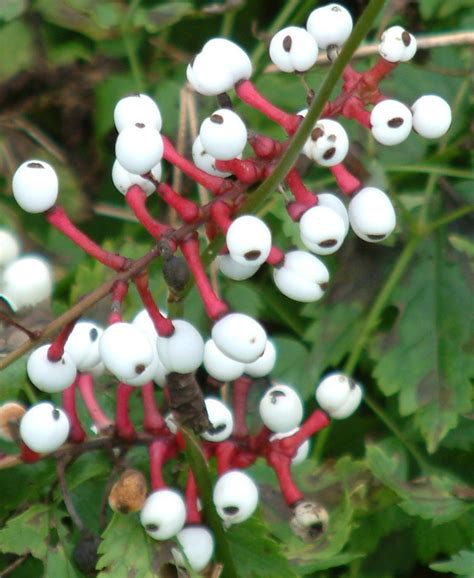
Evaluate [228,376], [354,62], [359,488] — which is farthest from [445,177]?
[228,376]

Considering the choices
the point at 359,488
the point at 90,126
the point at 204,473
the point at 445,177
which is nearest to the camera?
the point at 204,473

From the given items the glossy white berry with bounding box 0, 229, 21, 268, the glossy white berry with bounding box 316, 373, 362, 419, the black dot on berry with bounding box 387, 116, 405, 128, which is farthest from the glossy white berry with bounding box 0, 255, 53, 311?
the black dot on berry with bounding box 387, 116, 405, 128

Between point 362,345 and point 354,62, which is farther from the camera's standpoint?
point 354,62

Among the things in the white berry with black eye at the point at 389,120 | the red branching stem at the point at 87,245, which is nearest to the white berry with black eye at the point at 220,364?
the red branching stem at the point at 87,245

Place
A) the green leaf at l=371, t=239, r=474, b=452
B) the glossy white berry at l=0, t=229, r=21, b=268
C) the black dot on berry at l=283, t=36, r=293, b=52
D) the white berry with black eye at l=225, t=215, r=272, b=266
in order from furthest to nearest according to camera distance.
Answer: the green leaf at l=371, t=239, r=474, b=452 < the glossy white berry at l=0, t=229, r=21, b=268 < the black dot on berry at l=283, t=36, r=293, b=52 < the white berry with black eye at l=225, t=215, r=272, b=266

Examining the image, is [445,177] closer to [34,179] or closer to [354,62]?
[354,62]

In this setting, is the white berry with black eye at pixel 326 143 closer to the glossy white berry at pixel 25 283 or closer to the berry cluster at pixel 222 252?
the berry cluster at pixel 222 252

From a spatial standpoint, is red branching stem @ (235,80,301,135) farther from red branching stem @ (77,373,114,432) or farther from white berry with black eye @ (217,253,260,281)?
red branching stem @ (77,373,114,432)
